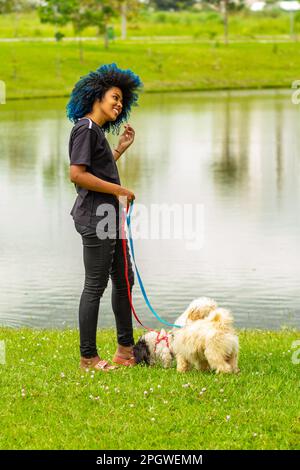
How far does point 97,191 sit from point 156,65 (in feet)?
194

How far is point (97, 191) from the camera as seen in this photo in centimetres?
838

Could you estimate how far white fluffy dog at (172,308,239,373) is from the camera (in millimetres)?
8250

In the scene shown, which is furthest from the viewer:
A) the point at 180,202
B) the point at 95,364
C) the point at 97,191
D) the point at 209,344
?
the point at 180,202

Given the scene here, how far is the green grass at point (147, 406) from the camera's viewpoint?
6.76 m

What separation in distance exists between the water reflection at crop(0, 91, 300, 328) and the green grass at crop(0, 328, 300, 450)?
428 centimetres

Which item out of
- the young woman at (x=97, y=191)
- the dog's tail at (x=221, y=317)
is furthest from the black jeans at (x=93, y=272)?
the dog's tail at (x=221, y=317)

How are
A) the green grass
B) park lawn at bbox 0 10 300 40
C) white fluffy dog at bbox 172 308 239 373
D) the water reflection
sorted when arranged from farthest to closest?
park lawn at bbox 0 10 300 40 → the water reflection → white fluffy dog at bbox 172 308 239 373 → the green grass

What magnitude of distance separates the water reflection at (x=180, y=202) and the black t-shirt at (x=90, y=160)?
4.52 meters

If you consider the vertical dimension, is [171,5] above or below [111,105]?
below

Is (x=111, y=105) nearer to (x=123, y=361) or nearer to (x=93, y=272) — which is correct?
(x=93, y=272)

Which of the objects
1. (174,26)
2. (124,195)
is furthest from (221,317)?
(174,26)

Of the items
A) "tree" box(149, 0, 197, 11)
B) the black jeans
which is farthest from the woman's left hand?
"tree" box(149, 0, 197, 11)

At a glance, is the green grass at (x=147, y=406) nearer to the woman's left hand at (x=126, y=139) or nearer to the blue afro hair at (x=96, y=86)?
the woman's left hand at (x=126, y=139)

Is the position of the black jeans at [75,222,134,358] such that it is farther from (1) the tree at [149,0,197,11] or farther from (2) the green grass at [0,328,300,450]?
(1) the tree at [149,0,197,11]
